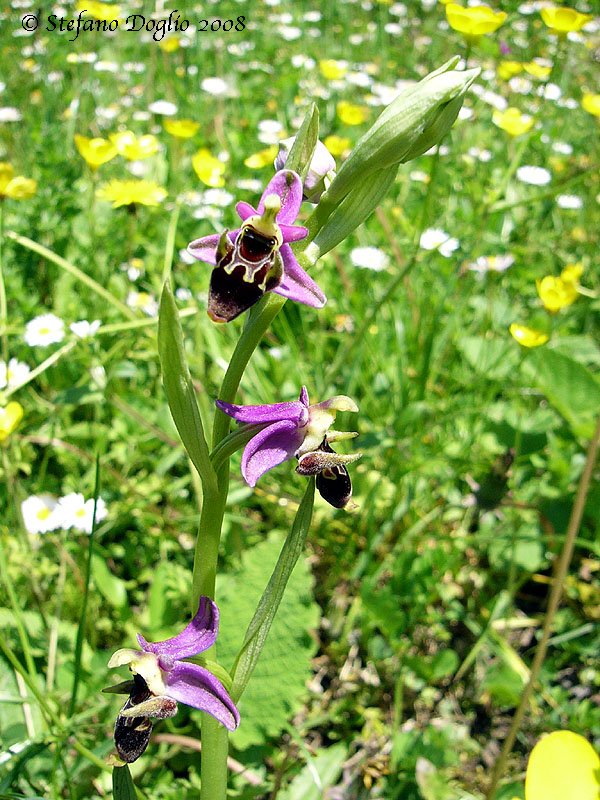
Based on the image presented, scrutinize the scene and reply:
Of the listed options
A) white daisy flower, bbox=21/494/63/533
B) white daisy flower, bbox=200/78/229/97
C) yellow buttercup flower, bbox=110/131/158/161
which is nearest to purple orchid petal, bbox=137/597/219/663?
white daisy flower, bbox=21/494/63/533

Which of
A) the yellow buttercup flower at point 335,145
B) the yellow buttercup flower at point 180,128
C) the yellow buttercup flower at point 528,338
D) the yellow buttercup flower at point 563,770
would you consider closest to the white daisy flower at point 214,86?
the yellow buttercup flower at point 180,128

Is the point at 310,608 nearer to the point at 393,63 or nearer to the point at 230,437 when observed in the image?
the point at 230,437

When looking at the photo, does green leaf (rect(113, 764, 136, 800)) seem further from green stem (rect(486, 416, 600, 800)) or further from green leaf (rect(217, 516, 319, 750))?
green stem (rect(486, 416, 600, 800))

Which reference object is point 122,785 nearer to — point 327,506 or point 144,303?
point 327,506

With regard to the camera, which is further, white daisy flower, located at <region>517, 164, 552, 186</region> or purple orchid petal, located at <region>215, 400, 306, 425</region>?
white daisy flower, located at <region>517, 164, 552, 186</region>

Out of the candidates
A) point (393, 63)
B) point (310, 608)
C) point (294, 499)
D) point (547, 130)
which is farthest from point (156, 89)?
point (310, 608)

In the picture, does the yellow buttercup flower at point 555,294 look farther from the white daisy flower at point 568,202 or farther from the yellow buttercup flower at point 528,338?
the white daisy flower at point 568,202
